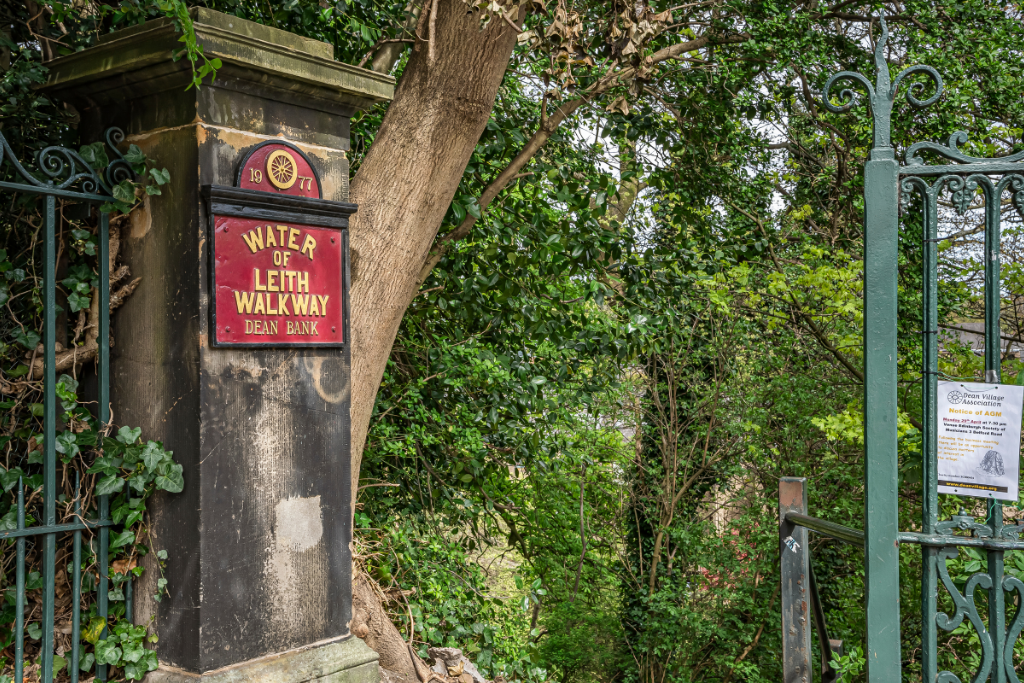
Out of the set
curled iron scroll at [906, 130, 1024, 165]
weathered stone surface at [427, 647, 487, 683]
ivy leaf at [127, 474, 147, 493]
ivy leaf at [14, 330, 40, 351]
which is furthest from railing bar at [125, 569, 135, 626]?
curled iron scroll at [906, 130, 1024, 165]

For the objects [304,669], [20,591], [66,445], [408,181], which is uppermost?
[408,181]

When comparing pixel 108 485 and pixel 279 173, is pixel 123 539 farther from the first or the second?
pixel 279 173

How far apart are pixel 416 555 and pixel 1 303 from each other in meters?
3.14

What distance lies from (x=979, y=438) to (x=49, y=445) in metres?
2.95

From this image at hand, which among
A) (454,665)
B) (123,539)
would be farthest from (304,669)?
(454,665)

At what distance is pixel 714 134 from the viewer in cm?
759

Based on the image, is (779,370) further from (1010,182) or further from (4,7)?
(4,7)

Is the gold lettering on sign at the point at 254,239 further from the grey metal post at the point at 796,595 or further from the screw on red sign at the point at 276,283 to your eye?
the grey metal post at the point at 796,595

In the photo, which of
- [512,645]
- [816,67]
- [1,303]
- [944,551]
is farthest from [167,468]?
[816,67]

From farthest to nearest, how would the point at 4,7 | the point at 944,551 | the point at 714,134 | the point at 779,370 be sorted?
1. the point at 779,370
2. the point at 714,134
3. the point at 4,7
4. the point at 944,551

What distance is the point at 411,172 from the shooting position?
3781 mm

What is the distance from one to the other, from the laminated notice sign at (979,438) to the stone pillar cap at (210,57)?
2355 millimetres

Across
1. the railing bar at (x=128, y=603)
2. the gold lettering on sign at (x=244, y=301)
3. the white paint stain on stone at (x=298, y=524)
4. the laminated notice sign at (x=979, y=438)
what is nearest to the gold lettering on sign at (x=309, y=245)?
the gold lettering on sign at (x=244, y=301)

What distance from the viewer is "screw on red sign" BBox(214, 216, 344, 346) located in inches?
103
